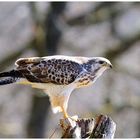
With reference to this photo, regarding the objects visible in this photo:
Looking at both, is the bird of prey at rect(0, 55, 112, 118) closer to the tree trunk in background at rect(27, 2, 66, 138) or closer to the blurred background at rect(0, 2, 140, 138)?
the blurred background at rect(0, 2, 140, 138)

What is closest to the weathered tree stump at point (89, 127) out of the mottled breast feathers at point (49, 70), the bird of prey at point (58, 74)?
the bird of prey at point (58, 74)

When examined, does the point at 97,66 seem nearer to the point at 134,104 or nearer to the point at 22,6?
the point at 134,104

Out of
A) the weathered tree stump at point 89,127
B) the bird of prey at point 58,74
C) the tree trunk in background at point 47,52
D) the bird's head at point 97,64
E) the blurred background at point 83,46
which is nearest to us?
the weathered tree stump at point 89,127

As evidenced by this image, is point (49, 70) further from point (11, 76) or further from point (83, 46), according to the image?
point (83, 46)

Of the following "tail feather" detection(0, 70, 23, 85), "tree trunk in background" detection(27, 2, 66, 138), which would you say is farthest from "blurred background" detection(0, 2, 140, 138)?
"tail feather" detection(0, 70, 23, 85)

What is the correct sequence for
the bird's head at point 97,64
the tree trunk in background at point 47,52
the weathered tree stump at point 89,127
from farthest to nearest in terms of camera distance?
the tree trunk in background at point 47,52
the bird's head at point 97,64
the weathered tree stump at point 89,127

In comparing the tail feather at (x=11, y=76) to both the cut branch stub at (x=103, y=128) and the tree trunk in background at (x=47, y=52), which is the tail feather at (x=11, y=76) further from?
the tree trunk in background at (x=47, y=52)

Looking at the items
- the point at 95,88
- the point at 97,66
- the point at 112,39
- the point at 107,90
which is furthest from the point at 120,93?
the point at 97,66
